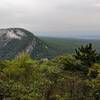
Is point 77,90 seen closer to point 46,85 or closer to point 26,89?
point 46,85

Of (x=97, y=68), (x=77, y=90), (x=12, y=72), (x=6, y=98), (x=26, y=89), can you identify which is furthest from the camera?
(x=97, y=68)

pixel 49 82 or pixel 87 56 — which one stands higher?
pixel 87 56

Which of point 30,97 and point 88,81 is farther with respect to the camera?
point 88,81

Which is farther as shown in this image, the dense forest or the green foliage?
the green foliage

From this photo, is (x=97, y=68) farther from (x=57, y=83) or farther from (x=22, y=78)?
(x=22, y=78)

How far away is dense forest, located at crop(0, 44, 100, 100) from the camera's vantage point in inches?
1964

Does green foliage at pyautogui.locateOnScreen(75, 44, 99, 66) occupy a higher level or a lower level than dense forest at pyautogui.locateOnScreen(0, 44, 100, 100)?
higher

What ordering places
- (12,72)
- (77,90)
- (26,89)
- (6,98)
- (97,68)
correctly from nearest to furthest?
(6,98) → (26,89) → (77,90) → (12,72) → (97,68)

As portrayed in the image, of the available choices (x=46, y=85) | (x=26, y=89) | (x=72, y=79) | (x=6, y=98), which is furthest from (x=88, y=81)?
(x=6, y=98)

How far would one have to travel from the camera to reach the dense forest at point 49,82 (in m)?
49.9

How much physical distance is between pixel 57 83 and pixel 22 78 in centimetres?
676

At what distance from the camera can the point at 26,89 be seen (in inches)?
2046

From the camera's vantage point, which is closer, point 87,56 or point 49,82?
point 49,82

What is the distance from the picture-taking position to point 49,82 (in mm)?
54906
